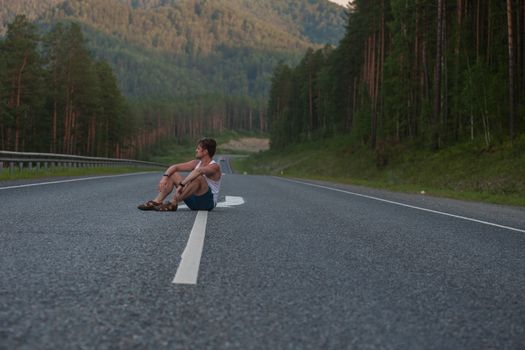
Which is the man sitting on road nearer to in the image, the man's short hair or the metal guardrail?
the man's short hair

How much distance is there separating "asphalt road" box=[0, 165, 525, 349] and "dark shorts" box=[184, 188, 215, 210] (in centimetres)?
185

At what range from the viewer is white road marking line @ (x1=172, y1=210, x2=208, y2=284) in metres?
3.68

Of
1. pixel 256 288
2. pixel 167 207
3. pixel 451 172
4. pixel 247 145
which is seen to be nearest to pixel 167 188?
pixel 167 207

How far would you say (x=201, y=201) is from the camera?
886cm

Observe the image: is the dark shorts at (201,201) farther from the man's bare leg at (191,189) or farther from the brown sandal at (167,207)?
the brown sandal at (167,207)

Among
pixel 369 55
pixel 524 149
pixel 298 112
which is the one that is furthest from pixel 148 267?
pixel 298 112

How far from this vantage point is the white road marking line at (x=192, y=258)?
368 centimetres

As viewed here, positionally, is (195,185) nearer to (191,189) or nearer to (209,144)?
(191,189)

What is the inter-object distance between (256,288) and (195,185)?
5260 mm

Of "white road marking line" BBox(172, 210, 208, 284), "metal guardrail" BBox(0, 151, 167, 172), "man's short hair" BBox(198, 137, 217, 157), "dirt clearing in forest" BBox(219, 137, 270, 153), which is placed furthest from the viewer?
"dirt clearing in forest" BBox(219, 137, 270, 153)

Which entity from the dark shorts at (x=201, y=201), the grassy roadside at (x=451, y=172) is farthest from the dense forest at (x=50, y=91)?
the dark shorts at (x=201, y=201)

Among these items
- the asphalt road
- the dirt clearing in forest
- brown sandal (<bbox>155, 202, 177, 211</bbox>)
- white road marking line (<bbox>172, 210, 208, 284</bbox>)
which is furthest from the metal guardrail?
the dirt clearing in forest

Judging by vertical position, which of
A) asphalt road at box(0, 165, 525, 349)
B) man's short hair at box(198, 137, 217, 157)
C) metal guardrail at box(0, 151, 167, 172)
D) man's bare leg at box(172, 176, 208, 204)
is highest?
metal guardrail at box(0, 151, 167, 172)

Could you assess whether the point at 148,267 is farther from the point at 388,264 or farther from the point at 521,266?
the point at 521,266
